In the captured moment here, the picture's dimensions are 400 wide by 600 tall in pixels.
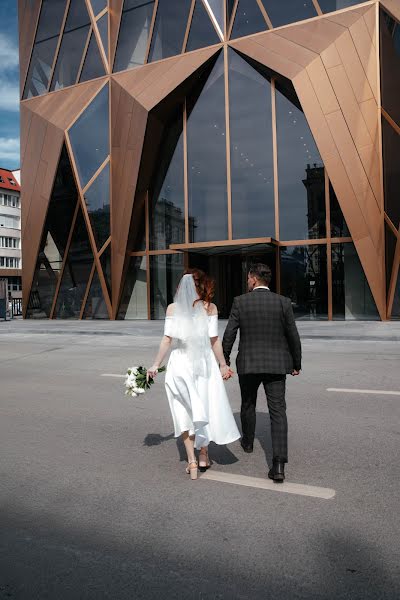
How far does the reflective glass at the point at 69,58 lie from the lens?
25.0 m

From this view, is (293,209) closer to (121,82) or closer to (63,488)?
(121,82)

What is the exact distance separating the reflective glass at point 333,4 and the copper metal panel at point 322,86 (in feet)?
7.18

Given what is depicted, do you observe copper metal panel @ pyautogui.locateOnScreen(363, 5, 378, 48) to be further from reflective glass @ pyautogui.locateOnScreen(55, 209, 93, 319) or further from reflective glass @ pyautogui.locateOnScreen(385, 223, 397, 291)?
reflective glass @ pyautogui.locateOnScreen(55, 209, 93, 319)

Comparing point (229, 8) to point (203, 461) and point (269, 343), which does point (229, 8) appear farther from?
point (203, 461)

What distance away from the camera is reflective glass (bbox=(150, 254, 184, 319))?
23.8 m

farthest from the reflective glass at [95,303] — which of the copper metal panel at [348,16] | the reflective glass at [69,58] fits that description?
the copper metal panel at [348,16]

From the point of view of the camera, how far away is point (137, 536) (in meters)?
2.92

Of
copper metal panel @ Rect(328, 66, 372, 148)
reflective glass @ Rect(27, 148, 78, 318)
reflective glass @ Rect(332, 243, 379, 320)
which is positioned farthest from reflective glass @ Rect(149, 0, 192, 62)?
reflective glass @ Rect(332, 243, 379, 320)

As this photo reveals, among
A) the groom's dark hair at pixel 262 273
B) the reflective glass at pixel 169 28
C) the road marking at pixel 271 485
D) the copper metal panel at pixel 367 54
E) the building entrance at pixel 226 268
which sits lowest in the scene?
the road marking at pixel 271 485

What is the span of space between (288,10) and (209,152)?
6.54 meters

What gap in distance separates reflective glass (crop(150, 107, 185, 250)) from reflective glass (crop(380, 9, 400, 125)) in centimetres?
923

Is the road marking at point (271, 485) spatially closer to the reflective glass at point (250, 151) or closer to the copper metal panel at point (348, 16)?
the reflective glass at point (250, 151)

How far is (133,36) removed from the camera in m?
23.5

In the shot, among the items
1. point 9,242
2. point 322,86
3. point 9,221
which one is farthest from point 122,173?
point 9,221
